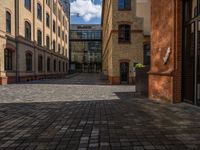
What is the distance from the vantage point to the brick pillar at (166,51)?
962 centimetres

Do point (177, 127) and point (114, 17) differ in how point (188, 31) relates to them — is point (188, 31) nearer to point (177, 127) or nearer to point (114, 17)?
point (177, 127)

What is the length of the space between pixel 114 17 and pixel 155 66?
44.1 feet

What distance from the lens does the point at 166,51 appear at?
34.1 feet

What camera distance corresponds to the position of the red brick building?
8.82 meters

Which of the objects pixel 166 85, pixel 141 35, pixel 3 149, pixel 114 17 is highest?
pixel 114 17

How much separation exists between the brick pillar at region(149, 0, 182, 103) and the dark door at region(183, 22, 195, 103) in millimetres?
226

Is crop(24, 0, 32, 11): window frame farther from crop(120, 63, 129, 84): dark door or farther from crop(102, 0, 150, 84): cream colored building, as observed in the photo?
crop(120, 63, 129, 84): dark door

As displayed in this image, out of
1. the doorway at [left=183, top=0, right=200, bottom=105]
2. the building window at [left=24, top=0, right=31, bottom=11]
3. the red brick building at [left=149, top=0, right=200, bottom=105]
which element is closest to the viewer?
the doorway at [left=183, top=0, right=200, bottom=105]

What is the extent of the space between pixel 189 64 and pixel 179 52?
0.70 metres

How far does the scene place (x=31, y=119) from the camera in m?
6.85

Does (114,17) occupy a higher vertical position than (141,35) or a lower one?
higher

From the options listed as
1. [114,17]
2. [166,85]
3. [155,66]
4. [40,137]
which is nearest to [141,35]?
[114,17]

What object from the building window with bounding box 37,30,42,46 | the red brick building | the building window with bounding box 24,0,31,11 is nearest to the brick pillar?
the red brick building

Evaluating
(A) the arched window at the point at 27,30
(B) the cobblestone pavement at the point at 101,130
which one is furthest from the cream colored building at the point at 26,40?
(B) the cobblestone pavement at the point at 101,130
